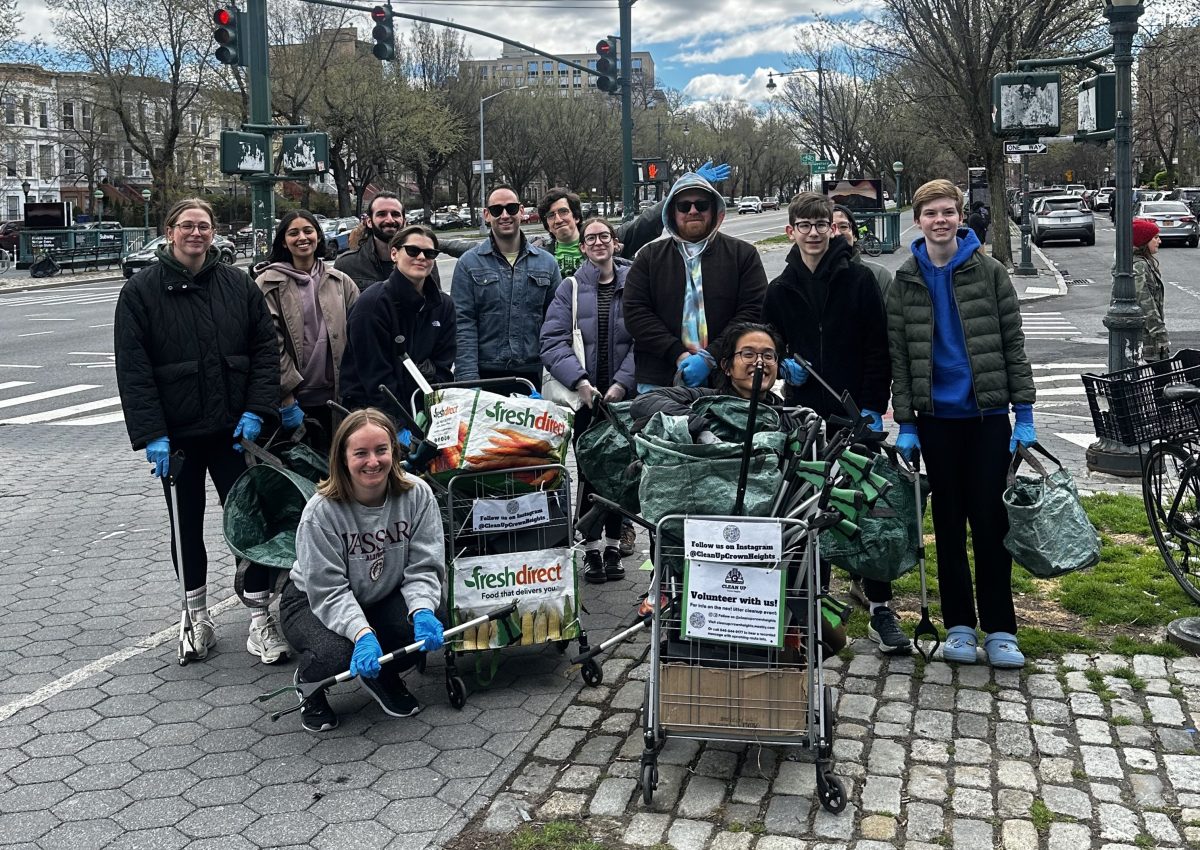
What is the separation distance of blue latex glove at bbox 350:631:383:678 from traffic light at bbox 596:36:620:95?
2023cm

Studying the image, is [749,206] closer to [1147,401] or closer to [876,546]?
[1147,401]

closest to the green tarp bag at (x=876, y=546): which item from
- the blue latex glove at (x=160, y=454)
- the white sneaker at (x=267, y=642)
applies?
the white sneaker at (x=267, y=642)

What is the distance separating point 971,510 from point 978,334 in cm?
77

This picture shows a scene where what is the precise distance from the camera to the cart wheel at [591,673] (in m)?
5.09

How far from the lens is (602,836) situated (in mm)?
3820

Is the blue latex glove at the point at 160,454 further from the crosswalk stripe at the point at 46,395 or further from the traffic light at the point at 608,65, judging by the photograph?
the traffic light at the point at 608,65

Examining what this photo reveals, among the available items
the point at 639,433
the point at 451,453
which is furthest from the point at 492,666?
the point at 639,433

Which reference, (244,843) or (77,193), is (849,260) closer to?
(244,843)

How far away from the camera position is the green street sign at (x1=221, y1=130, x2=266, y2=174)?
15953 mm

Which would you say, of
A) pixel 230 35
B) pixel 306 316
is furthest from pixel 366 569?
pixel 230 35

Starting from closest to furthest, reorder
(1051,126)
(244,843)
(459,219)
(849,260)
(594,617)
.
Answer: (244,843), (849,260), (594,617), (1051,126), (459,219)

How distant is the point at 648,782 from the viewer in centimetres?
400

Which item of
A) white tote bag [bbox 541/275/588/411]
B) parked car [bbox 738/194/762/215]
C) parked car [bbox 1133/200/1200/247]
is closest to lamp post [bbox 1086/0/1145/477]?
white tote bag [bbox 541/275/588/411]

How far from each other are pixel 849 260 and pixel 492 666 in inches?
94.7
